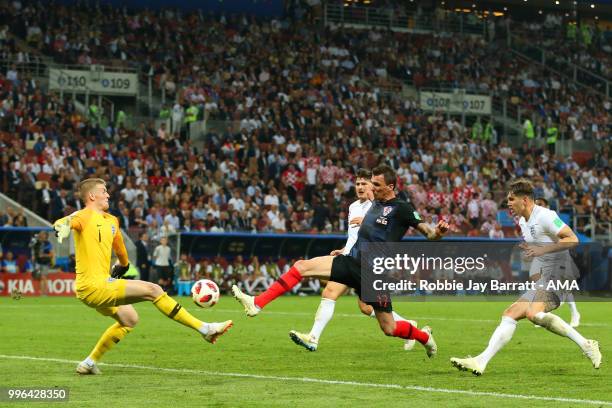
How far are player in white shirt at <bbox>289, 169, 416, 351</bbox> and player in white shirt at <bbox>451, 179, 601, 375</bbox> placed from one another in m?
1.94

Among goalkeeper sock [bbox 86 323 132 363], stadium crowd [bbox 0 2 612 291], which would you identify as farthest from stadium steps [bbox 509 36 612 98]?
goalkeeper sock [bbox 86 323 132 363]

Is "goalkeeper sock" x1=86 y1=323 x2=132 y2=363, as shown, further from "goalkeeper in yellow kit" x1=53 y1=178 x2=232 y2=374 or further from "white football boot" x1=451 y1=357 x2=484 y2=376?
"white football boot" x1=451 y1=357 x2=484 y2=376

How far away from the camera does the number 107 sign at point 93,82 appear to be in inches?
1610

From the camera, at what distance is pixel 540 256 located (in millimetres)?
12875

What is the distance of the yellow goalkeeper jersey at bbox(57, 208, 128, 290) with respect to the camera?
1241 centimetres

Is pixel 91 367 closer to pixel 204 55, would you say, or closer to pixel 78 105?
pixel 78 105

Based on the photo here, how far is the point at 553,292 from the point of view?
12977 mm

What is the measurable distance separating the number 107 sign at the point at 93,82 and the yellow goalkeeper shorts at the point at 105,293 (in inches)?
1157

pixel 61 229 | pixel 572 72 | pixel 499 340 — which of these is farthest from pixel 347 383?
pixel 572 72

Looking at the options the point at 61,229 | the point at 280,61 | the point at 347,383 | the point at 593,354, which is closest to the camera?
the point at 61,229

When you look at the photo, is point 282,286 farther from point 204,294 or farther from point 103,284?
point 103,284

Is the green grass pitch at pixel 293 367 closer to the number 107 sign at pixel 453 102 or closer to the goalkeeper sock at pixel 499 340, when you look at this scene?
the goalkeeper sock at pixel 499 340

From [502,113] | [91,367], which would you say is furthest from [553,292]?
[502,113]

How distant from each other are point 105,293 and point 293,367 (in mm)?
2473
